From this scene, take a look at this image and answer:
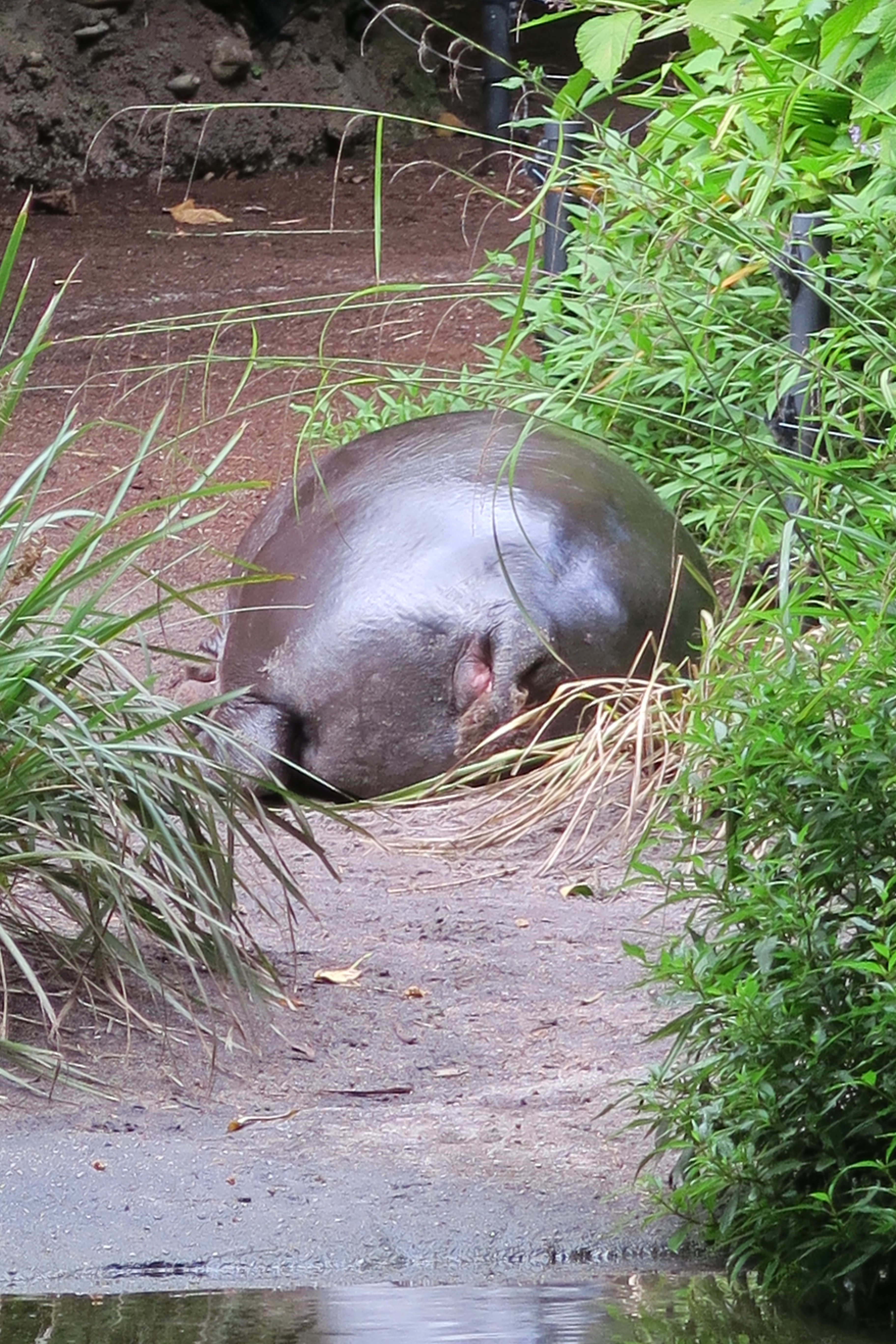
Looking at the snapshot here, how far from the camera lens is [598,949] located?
3.45m

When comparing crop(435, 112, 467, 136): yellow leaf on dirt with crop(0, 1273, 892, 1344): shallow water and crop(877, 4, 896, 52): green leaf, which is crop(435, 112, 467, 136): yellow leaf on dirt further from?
crop(0, 1273, 892, 1344): shallow water

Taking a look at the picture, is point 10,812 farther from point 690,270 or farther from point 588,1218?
point 690,270

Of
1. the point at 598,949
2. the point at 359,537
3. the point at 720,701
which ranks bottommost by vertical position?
the point at 598,949

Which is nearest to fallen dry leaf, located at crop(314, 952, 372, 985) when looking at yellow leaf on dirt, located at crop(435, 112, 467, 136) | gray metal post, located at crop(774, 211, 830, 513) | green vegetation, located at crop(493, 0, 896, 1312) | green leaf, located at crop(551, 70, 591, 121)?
green vegetation, located at crop(493, 0, 896, 1312)

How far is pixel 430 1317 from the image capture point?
6.91 ft

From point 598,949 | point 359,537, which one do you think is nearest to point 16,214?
point 359,537

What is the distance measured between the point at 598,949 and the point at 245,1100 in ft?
3.00

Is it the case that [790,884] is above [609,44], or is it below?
below

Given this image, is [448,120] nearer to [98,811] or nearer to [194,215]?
[194,215]

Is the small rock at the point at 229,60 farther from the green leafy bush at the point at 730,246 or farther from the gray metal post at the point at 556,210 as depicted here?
the green leafy bush at the point at 730,246

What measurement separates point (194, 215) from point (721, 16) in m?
7.74

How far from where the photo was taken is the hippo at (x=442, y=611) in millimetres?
4449

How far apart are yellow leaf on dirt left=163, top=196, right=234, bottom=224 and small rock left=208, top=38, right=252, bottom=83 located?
1.22m

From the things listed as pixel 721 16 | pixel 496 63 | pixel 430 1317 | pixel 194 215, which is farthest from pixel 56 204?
pixel 430 1317
